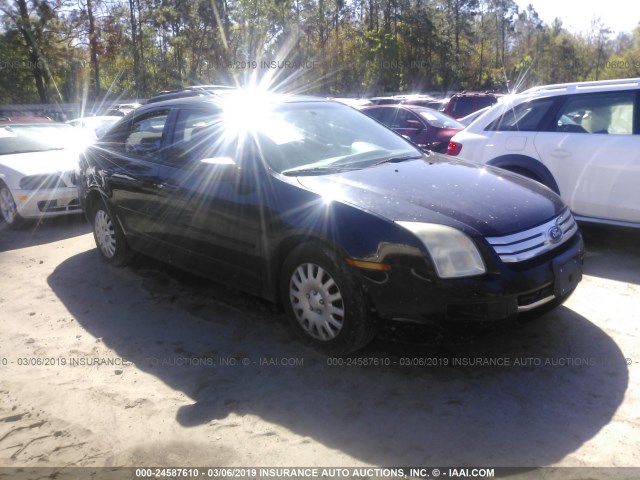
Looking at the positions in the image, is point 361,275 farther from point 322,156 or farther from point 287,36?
point 287,36

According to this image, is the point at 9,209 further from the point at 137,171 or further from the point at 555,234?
the point at 555,234

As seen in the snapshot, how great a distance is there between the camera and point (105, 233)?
573 centimetres

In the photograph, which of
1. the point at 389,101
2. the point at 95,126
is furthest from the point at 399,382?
the point at 389,101

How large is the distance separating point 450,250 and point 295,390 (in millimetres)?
1196

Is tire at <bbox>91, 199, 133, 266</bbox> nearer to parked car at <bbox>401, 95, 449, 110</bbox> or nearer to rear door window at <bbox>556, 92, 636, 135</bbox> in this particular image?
rear door window at <bbox>556, 92, 636, 135</bbox>

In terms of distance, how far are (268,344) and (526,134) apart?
3.70 metres

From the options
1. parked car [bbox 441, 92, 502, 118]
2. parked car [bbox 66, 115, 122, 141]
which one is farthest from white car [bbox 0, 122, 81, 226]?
parked car [bbox 441, 92, 502, 118]

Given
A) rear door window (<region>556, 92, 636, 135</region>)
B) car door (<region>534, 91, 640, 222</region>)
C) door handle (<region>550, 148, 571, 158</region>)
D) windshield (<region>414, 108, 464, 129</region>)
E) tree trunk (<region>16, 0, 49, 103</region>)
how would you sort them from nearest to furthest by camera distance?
car door (<region>534, 91, 640, 222</region>), rear door window (<region>556, 92, 636, 135</region>), door handle (<region>550, 148, 571, 158</region>), windshield (<region>414, 108, 464, 129</region>), tree trunk (<region>16, 0, 49, 103</region>)

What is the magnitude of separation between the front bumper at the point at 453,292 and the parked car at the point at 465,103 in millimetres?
14281

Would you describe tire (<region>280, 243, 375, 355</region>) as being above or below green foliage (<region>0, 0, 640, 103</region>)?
below

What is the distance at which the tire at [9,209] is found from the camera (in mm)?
7568

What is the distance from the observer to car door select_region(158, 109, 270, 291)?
395 cm

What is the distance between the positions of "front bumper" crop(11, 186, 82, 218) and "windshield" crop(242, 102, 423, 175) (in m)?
4.26

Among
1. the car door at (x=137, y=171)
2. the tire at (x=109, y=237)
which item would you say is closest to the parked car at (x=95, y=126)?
the tire at (x=109, y=237)
